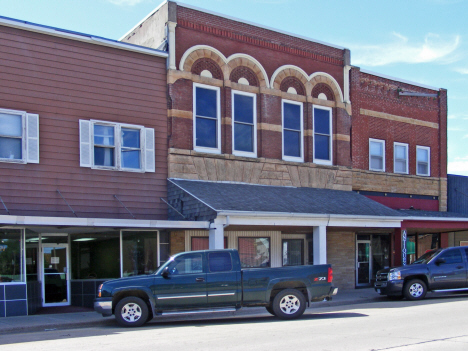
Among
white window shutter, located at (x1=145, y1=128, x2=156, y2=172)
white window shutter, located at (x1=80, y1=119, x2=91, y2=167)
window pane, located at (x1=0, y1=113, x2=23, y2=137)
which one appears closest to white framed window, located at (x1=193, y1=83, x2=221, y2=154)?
white window shutter, located at (x1=145, y1=128, x2=156, y2=172)

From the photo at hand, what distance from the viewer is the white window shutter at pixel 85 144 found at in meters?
16.4

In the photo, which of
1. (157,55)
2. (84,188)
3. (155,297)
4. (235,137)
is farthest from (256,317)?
(157,55)

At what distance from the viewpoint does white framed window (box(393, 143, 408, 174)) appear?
2441 centimetres

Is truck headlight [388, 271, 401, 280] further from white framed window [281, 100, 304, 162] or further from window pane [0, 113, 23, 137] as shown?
window pane [0, 113, 23, 137]

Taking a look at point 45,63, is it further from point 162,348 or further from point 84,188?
point 162,348

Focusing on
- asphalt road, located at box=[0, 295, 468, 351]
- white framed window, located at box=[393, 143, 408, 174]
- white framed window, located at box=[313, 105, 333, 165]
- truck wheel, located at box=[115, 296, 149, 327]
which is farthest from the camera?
white framed window, located at box=[393, 143, 408, 174]

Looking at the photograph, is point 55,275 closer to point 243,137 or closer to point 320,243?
point 243,137

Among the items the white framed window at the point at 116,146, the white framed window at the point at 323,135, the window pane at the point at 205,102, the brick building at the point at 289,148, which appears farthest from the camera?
the white framed window at the point at 323,135

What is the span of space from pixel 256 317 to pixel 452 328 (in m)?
4.83

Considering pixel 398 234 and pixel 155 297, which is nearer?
pixel 155 297

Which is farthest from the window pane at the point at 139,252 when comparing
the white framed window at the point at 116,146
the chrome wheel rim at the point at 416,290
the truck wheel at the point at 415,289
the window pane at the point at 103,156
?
the chrome wheel rim at the point at 416,290

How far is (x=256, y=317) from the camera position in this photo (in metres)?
13.9

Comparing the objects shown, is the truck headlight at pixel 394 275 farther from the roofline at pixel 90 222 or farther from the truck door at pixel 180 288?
the truck door at pixel 180 288

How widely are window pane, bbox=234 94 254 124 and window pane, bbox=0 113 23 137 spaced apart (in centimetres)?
722
